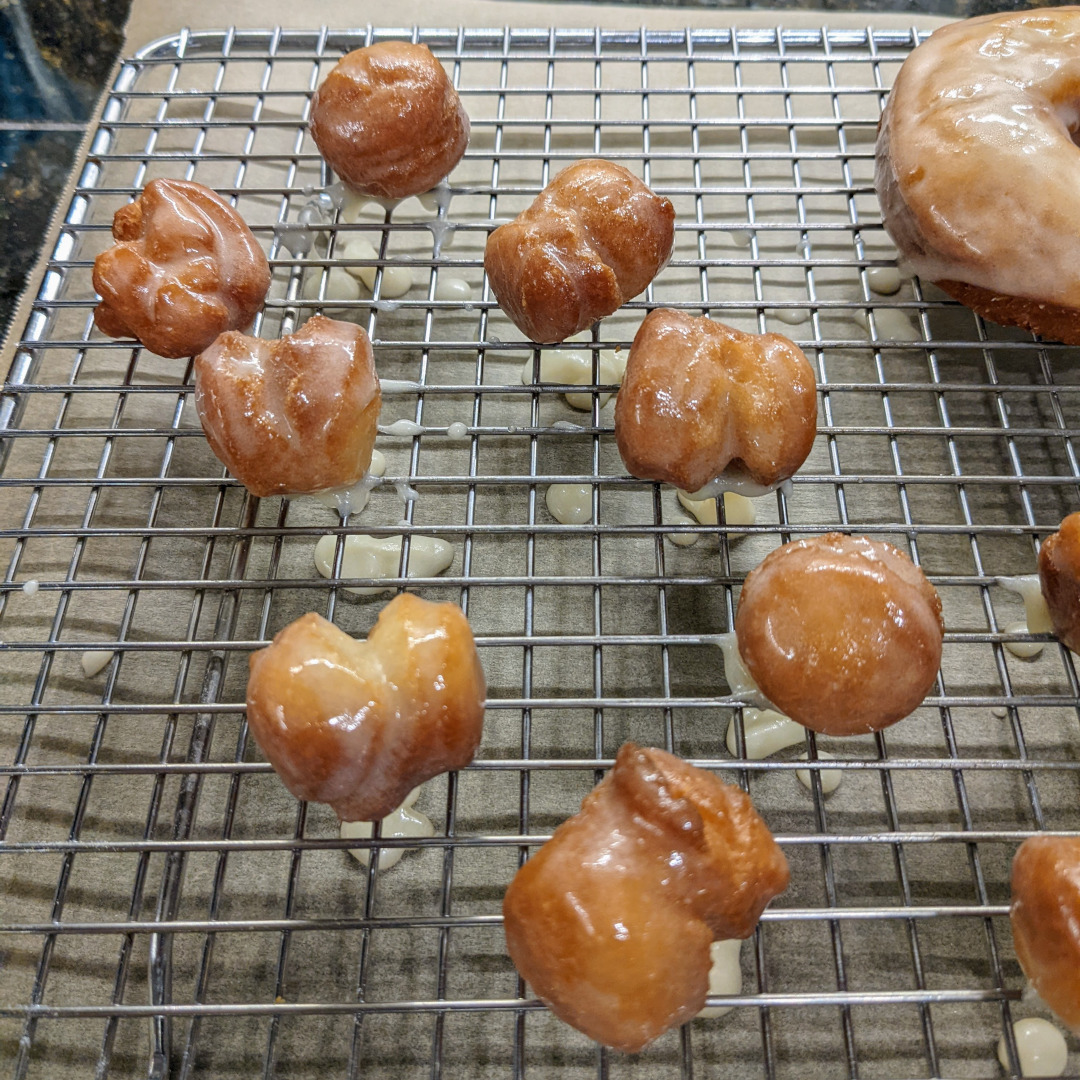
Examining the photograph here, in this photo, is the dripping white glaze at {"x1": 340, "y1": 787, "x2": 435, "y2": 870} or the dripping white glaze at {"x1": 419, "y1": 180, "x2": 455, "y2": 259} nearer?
the dripping white glaze at {"x1": 340, "y1": 787, "x2": 435, "y2": 870}

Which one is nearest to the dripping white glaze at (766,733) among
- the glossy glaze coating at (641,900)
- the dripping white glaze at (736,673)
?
the dripping white glaze at (736,673)

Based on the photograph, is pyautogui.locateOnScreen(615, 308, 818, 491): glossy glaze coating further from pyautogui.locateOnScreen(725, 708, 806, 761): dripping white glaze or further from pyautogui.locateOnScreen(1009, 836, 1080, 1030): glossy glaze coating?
pyautogui.locateOnScreen(1009, 836, 1080, 1030): glossy glaze coating

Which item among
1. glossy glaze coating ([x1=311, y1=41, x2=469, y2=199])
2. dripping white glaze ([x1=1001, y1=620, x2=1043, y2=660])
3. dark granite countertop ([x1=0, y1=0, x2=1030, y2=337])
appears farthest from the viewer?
dark granite countertop ([x1=0, y1=0, x2=1030, y2=337])

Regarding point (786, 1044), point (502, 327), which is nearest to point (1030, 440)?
point (502, 327)

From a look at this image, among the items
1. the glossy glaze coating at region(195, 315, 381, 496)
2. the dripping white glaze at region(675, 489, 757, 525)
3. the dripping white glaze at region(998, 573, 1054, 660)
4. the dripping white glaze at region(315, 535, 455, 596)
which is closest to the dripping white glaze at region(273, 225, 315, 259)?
the glossy glaze coating at region(195, 315, 381, 496)

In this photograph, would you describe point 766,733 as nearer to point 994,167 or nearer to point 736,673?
point 736,673

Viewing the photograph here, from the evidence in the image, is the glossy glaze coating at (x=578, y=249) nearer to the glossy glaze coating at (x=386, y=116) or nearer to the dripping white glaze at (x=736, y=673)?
the glossy glaze coating at (x=386, y=116)
